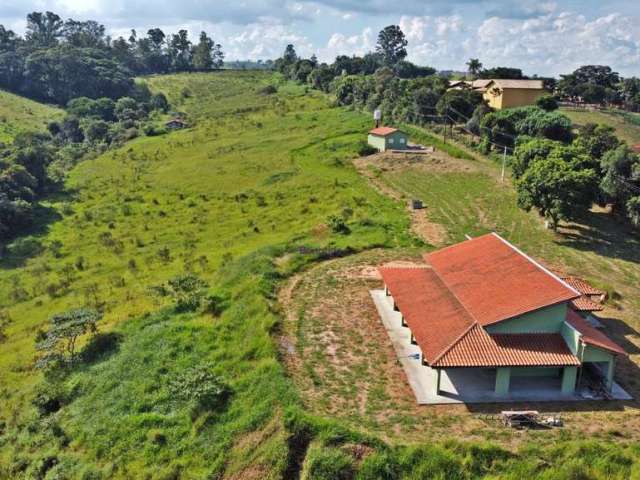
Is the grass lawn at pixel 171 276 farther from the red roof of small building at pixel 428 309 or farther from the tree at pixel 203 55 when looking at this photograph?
the tree at pixel 203 55

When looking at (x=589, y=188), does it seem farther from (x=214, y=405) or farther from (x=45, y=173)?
(x=45, y=173)

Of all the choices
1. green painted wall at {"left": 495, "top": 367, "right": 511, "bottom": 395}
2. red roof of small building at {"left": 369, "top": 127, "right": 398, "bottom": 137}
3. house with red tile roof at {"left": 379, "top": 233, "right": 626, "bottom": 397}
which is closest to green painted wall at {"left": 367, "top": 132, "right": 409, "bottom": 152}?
red roof of small building at {"left": 369, "top": 127, "right": 398, "bottom": 137}

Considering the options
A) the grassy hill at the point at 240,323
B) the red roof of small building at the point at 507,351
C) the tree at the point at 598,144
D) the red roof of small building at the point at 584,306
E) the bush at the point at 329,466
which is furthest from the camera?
the tree at the point at 598,144

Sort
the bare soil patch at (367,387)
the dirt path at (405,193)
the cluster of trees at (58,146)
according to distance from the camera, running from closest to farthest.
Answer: the bare soil patch at (367,387) < the dirt path at (405,193) < the cluster of trees at (58,146)

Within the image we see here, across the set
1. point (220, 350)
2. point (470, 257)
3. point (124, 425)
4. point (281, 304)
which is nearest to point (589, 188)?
point (470, 257)

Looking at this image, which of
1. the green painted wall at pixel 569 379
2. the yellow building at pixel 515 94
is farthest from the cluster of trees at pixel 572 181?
the yellow building at pixel 515 94

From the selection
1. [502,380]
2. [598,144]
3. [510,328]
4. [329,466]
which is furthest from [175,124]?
[329,466]
